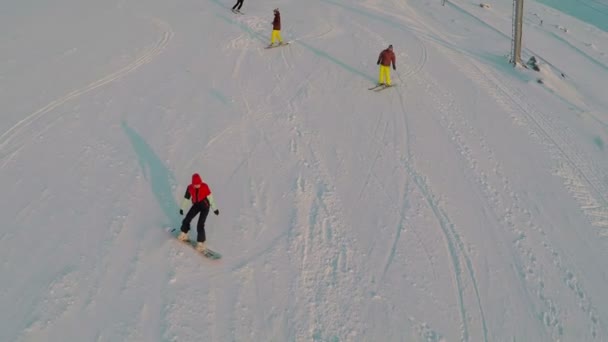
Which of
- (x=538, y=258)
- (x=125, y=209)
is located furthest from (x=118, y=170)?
(x=538, y=258)

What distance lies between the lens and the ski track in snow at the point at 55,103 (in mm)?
10820

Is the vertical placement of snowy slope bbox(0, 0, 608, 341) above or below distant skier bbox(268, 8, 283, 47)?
below

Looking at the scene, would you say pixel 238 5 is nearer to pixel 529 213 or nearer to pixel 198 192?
pixel 198 192

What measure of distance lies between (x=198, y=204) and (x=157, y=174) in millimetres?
2857

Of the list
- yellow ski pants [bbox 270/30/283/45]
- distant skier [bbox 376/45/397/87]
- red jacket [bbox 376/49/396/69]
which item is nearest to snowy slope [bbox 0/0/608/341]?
yellow ski pants [bbox 270/30/283/45]

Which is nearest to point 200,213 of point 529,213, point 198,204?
point 198,204

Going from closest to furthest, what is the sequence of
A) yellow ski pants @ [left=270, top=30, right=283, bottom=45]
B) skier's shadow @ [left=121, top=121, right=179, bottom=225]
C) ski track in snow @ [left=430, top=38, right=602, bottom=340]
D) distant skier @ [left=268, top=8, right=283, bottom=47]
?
ski track in snow @ [left=430, top=38, right=602, bottom=340]
skier's shadow @ [left=121, top=121, right=179, bottom=225]
distant skier @ [left=268, top=8, right=283, bottom=47]
yellow ski pants @ [left=270, top=30, right=283, bottom=45]

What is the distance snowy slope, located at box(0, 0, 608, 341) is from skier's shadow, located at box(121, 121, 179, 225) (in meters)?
0.05

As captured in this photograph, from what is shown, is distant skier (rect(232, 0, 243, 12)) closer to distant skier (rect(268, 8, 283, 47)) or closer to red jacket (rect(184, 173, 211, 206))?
distant skier (rect(268, 8, 283, 47))

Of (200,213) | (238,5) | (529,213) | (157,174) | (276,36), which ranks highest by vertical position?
(238,5)

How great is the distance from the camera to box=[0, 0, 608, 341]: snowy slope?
7.11 metres

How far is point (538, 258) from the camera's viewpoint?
8.48m

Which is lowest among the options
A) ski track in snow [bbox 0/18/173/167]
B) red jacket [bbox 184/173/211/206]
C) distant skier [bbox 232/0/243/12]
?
ski track in snow [bbox 0/18/173/167]

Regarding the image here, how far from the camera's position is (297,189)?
953 centimetres
